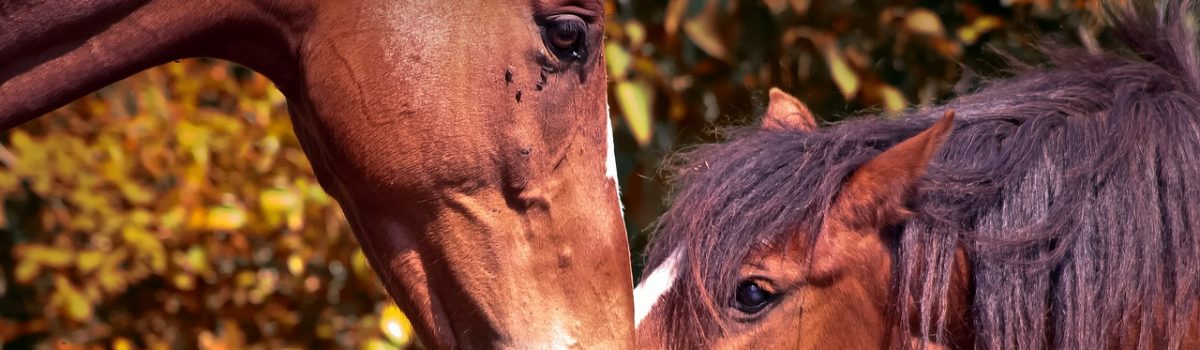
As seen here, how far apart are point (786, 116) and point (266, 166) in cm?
122

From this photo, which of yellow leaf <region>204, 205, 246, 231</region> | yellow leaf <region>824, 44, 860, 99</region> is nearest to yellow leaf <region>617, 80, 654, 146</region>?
yellow leaf <region>824, 44, 860, 99</region>

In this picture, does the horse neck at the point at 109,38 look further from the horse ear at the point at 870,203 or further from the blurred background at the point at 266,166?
the blurred background at the point at 266,166

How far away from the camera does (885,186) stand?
1.59 m

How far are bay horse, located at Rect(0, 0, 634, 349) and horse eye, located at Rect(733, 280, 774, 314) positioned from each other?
423 millimetres

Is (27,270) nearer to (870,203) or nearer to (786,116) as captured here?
(786,116)

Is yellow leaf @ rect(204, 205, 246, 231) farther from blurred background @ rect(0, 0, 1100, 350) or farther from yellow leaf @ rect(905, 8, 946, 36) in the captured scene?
yellow leaf @ rect(905, 8, 946, 36)

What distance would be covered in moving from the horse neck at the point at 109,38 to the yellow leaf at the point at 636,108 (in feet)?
4.45

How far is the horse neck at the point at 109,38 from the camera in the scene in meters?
1.04

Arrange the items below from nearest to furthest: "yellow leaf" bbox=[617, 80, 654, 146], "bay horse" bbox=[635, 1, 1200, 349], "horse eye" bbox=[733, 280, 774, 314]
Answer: "bay horse" bbox=[635, 1, 1200, 349]
"horse eye" bbox=[733, 280, 774, 314]
"yellow leaf" bbox=[617, 80, 654, 146]

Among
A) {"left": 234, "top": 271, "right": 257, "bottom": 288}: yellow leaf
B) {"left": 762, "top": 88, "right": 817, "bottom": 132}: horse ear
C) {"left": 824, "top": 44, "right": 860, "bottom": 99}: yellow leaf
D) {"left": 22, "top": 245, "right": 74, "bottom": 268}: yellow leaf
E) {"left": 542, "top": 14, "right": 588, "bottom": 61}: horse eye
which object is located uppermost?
{"left": 542, "top": 14, "right": 588, "bottom": 61}: horse eye

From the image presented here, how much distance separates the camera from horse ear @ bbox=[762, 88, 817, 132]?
1.93 metres

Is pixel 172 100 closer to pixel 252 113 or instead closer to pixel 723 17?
pixel 252 113

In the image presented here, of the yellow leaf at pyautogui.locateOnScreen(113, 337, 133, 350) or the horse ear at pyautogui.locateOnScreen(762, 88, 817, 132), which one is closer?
the horse ear at pyautogui.locateOnScreen(762, 88, 817, 132)

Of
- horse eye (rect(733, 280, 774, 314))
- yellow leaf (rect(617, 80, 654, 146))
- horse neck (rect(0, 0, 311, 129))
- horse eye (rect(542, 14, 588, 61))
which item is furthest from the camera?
yellow leaf (rect(617, 80, 654, 146))
